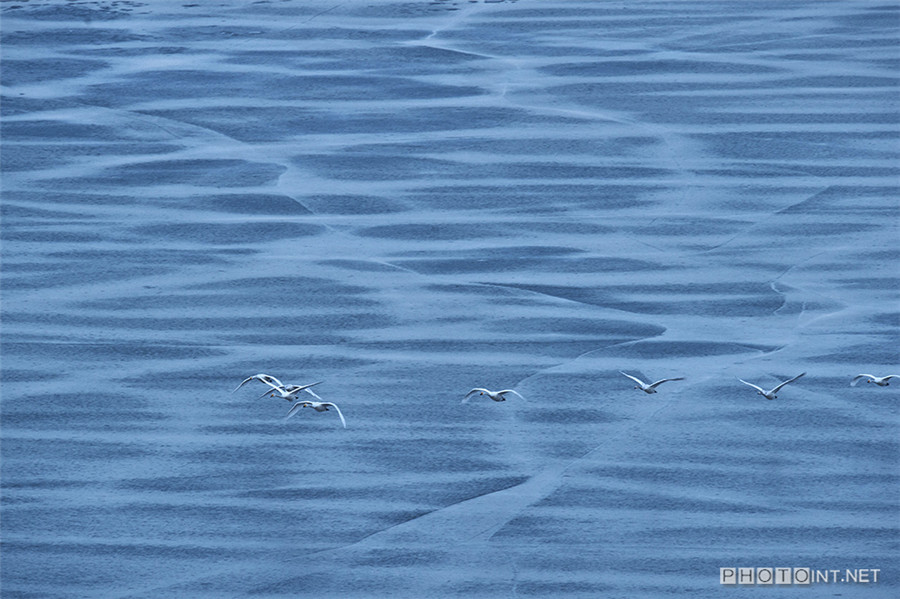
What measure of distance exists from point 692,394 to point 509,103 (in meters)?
8.16

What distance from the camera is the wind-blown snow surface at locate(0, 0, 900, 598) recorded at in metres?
11.0

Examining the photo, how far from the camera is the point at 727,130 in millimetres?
19375

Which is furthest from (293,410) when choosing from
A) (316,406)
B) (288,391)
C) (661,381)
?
(661,381)

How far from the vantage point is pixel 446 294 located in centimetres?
1545

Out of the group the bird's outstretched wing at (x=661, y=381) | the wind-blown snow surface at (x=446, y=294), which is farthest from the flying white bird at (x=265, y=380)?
the bird's outstretched wing at (x=661, y=381)

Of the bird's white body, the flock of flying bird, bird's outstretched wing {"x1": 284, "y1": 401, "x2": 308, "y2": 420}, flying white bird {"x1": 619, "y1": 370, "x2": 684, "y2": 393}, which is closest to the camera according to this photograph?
the flock of flying bird

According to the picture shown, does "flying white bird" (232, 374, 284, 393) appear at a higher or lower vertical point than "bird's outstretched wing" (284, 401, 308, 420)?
higher

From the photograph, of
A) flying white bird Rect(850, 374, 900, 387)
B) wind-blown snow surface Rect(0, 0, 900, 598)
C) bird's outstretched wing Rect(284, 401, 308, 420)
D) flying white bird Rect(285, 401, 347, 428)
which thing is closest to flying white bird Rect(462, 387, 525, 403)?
wind-blown snow surface Rect(0, 0, 900, 598)

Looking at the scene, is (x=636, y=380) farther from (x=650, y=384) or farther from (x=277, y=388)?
(x=277, y=388)

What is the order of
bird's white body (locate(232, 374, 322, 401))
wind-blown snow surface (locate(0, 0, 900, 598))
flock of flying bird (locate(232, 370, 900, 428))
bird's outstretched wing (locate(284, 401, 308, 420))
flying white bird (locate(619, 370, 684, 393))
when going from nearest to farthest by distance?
wind-blown snow surface (locate(0, 0, 900, 598)) → flock of flying bird (locate(232, 370, 900, 428)) → bird's white body (locate(232, 374, 322, 401)) → flying white bird (locate(619, 370, 684, 393)) → bird's outstretched wing (locate(284, 401, 308, 420))

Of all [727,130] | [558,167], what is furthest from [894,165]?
[558,167]

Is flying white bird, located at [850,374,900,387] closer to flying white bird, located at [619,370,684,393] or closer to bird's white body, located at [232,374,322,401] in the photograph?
flying white bird, located at [619,370,684,393]

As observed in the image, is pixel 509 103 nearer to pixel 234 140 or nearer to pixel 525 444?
pixel 234 140

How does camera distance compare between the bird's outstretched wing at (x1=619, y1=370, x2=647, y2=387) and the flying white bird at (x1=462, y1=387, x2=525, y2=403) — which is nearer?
the flying white bird at (x1=462, y1=387, x2=525, y2=403)
